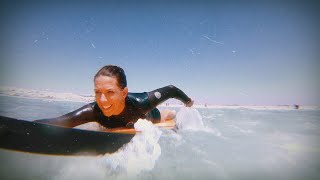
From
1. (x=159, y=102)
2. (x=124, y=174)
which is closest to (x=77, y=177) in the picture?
(x=124, y=174)

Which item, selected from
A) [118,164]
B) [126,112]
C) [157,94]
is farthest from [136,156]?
[157,94]

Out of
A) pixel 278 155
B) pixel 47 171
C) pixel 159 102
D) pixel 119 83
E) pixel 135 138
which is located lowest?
pixel 278 155

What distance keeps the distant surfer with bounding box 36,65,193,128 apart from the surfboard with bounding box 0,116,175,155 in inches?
13.0

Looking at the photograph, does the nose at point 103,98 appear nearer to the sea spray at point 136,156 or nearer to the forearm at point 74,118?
the forearm at point 74,118

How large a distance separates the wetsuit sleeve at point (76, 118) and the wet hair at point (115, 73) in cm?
44

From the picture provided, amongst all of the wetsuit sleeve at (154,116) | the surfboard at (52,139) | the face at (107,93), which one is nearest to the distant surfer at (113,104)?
the face at (107,93)

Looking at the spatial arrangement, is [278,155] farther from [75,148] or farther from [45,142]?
[45,142]

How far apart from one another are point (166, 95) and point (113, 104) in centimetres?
106

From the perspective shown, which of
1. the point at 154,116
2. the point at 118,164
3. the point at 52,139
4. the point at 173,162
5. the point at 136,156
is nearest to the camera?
the point at 52,139

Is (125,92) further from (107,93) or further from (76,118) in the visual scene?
(76,118)

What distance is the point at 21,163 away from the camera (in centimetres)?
303

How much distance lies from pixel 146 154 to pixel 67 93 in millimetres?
30763

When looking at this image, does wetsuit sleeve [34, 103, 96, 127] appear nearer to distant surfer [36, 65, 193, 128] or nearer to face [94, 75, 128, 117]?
distant surfer [36, 65, 193, 128]

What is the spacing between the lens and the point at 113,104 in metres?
3.05
